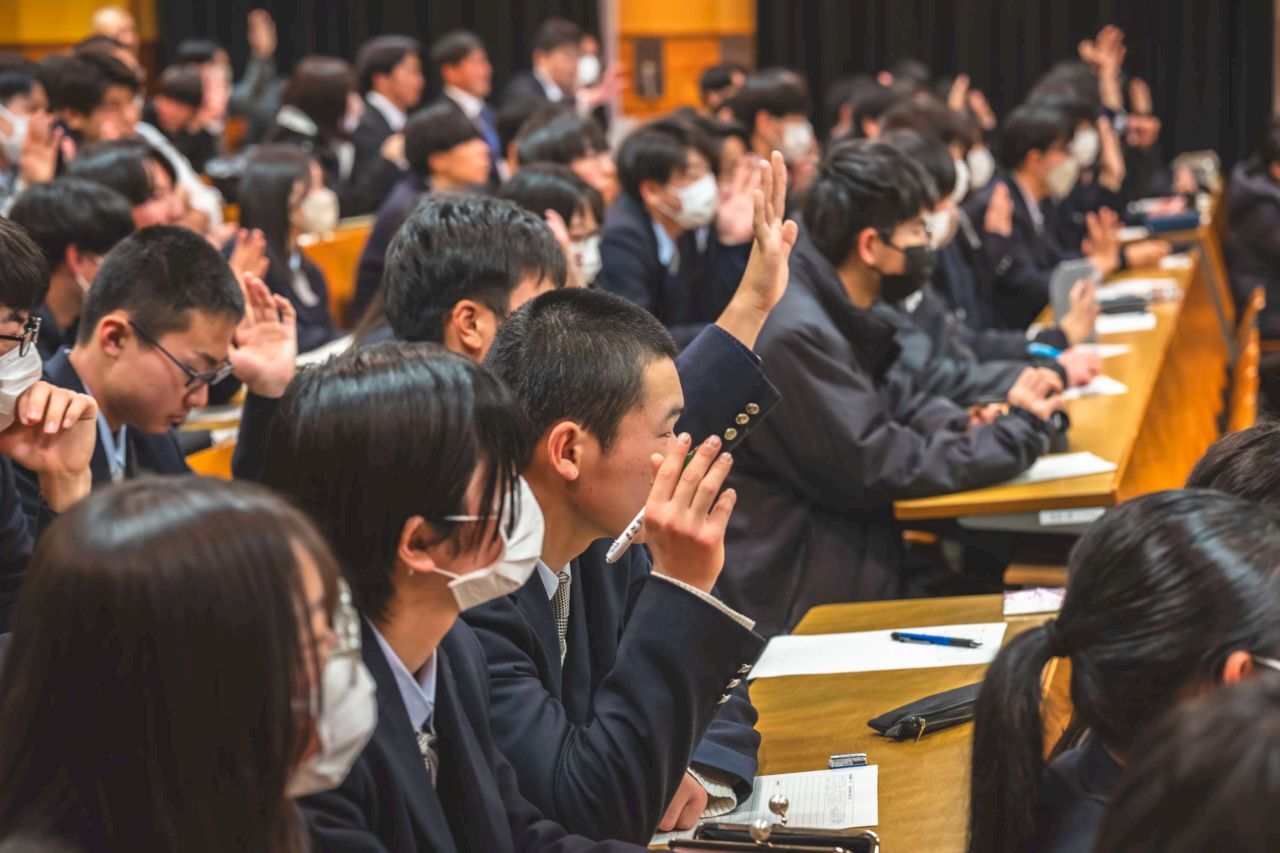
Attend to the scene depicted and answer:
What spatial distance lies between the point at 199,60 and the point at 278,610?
434 inches

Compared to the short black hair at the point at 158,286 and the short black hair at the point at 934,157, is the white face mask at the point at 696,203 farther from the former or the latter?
the short black hair at the point at 158,286

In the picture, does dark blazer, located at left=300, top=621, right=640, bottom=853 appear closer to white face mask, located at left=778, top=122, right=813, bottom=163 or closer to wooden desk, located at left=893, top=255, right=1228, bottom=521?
wooden desk, located at left=893, top=255, right=1228, bottom=521

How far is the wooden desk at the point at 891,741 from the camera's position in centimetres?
200

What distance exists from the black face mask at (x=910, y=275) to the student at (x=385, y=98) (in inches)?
203

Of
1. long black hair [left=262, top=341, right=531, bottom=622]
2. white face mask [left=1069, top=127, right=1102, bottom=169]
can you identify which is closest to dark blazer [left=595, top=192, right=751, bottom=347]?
white face mask [left=1069, top=127, right=1102, bottom=169]

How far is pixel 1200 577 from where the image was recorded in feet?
5.17

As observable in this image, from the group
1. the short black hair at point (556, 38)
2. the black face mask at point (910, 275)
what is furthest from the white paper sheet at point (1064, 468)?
the short black hair at point (556, 38)

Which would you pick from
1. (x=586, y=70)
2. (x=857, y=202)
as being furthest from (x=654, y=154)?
(x=586, y=70)

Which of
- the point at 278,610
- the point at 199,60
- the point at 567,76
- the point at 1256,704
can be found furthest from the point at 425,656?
the point at 199,60

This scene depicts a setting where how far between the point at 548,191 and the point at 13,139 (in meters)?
3.35

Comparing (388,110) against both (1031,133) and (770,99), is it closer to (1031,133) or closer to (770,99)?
(770,99)

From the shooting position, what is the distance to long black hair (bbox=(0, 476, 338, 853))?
1222mm

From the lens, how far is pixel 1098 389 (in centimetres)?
473

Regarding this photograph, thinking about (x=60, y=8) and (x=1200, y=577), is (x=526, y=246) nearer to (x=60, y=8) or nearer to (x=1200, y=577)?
(x=1200, y=577)
